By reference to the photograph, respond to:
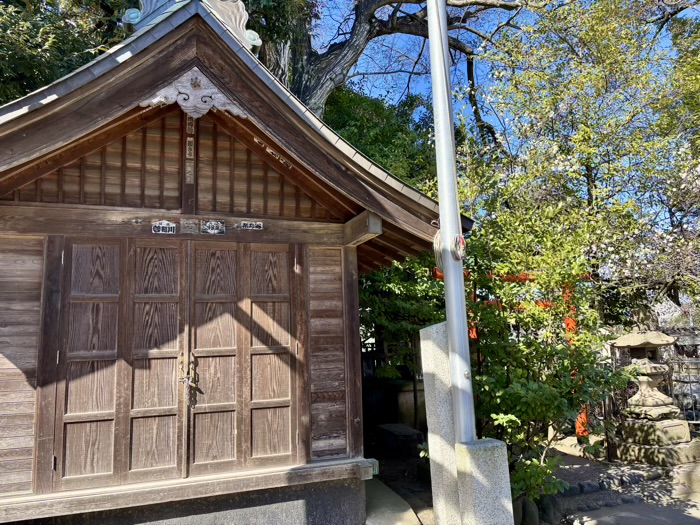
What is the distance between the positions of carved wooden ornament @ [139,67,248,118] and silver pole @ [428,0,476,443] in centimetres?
183

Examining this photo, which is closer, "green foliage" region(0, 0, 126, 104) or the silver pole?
the silver pole

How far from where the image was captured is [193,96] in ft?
13.0

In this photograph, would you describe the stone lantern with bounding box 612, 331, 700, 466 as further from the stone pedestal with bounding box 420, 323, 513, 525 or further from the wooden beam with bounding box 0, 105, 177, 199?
the wooden beam with bounding box 0, 105, 177, 199

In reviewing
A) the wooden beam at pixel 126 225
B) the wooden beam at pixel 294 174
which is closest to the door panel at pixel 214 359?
the wooden beam at pixel 126 225

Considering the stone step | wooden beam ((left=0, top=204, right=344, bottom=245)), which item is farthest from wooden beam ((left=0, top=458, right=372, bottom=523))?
the stone step

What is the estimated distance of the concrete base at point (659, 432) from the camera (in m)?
8.08

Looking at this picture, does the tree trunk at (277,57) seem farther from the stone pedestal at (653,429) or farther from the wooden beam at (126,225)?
the stone pedestal at (653,429)

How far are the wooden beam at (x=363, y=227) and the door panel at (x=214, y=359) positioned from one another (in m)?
1.21

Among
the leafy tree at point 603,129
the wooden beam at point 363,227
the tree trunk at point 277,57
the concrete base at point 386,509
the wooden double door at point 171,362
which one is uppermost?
the tree trunk at point 277,57

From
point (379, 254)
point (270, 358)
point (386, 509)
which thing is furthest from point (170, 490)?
point (379, 254)

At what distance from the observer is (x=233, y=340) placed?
4730 millimetres

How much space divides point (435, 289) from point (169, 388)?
153 inches

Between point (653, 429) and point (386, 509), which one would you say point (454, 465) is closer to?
point (386, 509)

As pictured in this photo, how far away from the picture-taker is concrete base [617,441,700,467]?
307 inches
